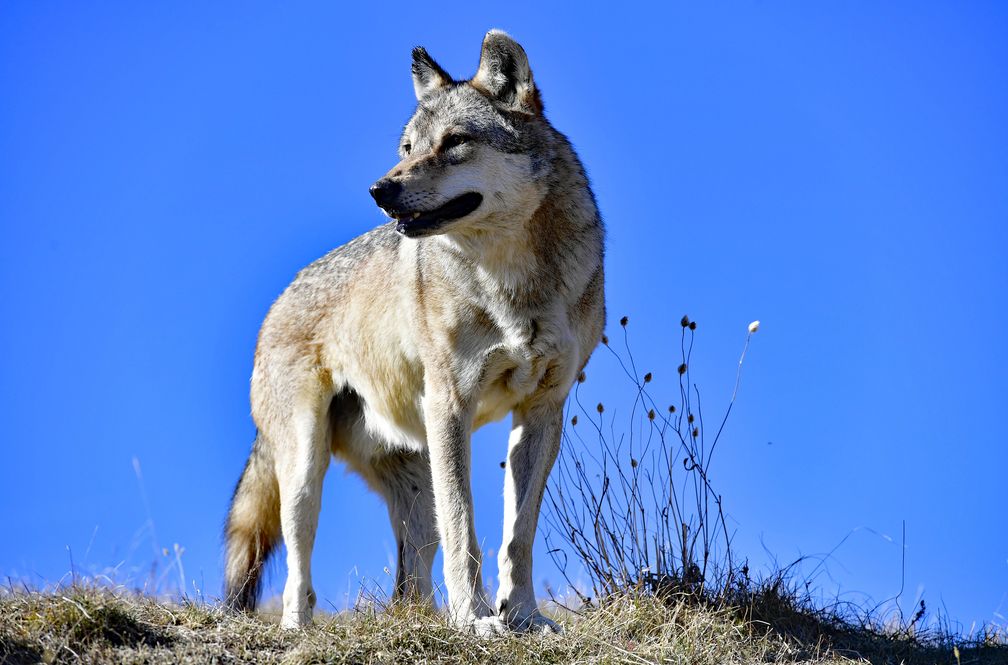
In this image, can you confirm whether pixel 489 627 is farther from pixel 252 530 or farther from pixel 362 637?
pixel 252 530

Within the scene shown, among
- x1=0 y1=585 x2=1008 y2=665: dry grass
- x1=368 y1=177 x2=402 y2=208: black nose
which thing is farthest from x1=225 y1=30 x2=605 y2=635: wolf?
x1=0 y1=585 x2=1008 y2=665: dry grass

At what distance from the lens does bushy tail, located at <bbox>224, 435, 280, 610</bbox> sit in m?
6.37

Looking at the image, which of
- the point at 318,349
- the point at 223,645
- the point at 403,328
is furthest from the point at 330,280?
the point at 223,645

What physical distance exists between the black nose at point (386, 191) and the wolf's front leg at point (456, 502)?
0.98 metres

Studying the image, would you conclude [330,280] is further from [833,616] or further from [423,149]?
[833,616]

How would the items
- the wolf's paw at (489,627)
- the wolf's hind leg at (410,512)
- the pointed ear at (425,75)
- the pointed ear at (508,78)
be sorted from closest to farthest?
the wolf's paw at (489,627) → the pointed ear at (508,78) → the pointed ear at (425,75) → the wolf's hind leg at (410,512)

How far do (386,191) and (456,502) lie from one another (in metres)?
1.54

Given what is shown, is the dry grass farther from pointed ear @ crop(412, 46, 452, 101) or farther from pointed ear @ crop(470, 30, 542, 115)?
pointed ear @ crop(412, 46, 452, 101)

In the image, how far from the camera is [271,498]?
21.4 ft

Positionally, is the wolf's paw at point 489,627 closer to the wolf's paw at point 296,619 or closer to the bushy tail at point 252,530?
the wolf's paw at point 296,619

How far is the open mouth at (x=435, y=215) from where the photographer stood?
16.9 ft

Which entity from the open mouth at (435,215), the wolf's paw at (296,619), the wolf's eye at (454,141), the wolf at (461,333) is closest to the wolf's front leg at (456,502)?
the wolf at (461,333)

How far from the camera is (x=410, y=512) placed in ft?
21.3

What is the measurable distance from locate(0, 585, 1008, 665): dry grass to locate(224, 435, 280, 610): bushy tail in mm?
675
